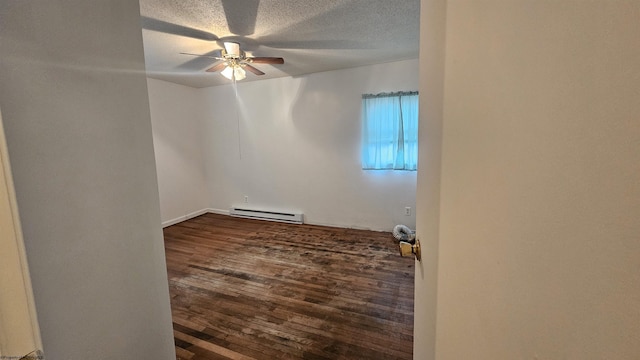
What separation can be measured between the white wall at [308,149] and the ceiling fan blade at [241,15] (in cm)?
160

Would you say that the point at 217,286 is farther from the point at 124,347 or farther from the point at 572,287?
the point at 572,287

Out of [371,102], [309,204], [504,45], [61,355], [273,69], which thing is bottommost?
[309,204]

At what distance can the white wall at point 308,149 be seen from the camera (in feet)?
11.5

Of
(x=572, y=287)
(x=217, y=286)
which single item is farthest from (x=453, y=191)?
(x=217, y=286)

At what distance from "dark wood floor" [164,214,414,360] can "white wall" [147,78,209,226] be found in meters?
0.95

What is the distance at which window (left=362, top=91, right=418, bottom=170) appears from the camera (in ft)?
10.6

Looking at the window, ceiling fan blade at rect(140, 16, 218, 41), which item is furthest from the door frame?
the window

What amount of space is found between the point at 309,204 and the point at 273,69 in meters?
2.08

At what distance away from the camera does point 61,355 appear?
764mm

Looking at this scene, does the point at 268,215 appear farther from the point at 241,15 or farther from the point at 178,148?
the point at 241,15

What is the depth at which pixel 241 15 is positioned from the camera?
1.97m

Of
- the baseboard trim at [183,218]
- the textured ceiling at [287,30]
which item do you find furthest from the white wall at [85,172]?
the baseboard trim at [183,218]

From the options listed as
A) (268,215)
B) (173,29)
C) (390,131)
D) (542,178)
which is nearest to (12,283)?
(542,178)

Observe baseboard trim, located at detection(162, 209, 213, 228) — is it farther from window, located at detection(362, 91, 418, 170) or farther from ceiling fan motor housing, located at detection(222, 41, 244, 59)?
window, located at detection(362, 91, 418, 170)
